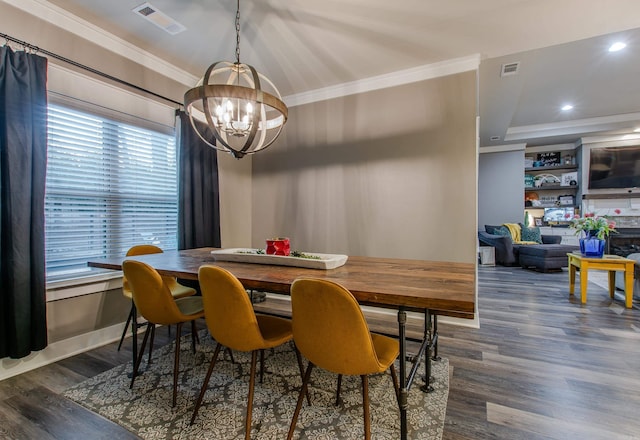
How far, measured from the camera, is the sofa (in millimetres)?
5383

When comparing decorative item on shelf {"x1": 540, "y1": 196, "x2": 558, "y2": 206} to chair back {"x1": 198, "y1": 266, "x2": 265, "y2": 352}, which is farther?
decorative item on shelf {"x1": 540, "y1": 196, "x2": 558, "y2": 206}

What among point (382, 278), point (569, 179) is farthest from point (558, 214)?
point (382, 278)

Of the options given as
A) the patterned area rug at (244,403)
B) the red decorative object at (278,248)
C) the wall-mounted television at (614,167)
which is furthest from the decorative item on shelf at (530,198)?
the red decorative object at (278,248)

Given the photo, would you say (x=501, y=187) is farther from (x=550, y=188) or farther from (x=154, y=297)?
(x=154, y=297)

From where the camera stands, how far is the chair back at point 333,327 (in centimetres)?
115

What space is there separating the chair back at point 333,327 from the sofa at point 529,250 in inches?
225

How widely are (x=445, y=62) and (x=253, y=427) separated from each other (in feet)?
11.5

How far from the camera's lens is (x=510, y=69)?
3.45 m

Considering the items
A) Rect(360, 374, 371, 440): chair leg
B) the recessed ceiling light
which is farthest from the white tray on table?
the recessed ceiling light

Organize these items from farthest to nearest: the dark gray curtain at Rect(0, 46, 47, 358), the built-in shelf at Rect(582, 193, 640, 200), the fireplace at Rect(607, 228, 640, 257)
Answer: the built-in shelf at Rect(582, 193, 640, 200) < the fireplace at Rect(607, 228, 640, 257) < the dark gray curtain at Rect(0, 46, 47, 358)

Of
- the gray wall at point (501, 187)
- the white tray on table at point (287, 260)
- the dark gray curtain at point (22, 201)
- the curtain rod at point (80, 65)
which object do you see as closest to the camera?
the white tray on table at point (287, 260)

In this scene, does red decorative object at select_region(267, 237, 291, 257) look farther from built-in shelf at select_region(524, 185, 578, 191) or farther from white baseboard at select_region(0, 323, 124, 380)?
built-in shelf at select_region(524, 185, 578, 191)

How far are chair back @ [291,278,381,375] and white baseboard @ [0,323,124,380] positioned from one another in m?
2.23

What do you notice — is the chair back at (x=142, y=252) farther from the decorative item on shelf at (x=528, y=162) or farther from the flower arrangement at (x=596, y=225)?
the decorative item on shelf at (x=528, y=162)
